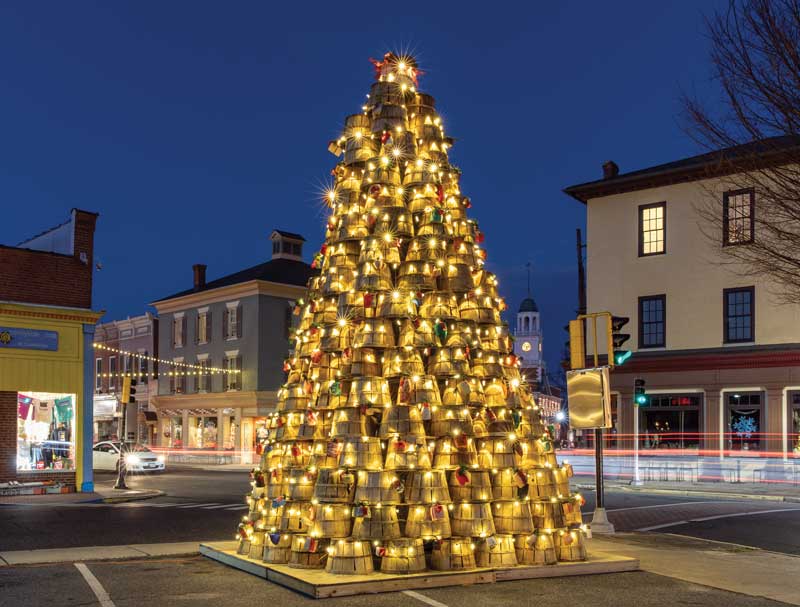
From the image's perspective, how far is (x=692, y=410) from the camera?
3180 cm

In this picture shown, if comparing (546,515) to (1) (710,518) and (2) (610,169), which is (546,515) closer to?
(1) (710,518)

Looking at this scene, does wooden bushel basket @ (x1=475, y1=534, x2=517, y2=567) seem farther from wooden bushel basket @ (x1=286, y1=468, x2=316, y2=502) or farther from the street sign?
the street sign

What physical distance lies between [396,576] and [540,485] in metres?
2.40

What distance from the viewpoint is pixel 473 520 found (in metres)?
10.5

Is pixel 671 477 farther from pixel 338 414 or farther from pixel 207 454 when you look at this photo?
pixel 207 454

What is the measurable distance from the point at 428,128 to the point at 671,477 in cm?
2188

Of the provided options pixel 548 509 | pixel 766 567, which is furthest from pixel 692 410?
pixel 548 509

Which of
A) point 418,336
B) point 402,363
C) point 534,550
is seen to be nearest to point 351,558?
point 534,550

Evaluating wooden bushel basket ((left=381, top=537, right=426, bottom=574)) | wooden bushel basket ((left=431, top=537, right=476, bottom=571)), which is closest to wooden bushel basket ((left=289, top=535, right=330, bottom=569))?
wooden bushel basket ((left=381, top=537, right=426, bottom=574))

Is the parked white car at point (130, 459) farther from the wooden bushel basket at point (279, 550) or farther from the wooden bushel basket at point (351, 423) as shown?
the wooden bushel basket at point (351, 423)

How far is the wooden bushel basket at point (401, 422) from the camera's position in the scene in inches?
419

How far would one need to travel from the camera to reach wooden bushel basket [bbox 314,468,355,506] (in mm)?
10484

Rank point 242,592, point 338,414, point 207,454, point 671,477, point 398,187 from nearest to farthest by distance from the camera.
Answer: point 242,592 < point 338,414 < point 398,187 < point 671,477 < point 207,454

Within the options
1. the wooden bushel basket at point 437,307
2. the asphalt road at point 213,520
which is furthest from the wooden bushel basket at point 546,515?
the asphalt road at point 213,520
